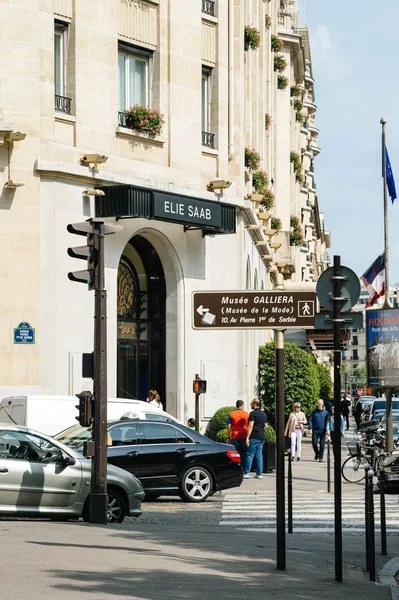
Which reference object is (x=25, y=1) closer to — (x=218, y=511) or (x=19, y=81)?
(x=19, y=81)

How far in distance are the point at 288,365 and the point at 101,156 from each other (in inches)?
574

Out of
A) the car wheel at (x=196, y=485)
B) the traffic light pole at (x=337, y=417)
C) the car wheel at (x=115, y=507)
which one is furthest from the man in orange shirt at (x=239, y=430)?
the traffic light pole at (x=337, y=417)

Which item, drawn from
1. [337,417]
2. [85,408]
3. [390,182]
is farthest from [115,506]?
[390,182]

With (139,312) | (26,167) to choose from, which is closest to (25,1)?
(26,167)

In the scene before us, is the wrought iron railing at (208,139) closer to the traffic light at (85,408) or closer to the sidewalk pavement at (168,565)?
the traffic light at (85,408)

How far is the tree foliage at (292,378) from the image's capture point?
39969 millimetres

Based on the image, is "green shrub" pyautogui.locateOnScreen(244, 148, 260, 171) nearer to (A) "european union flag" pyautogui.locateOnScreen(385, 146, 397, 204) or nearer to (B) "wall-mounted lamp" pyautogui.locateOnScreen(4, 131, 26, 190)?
(A) "european union flag" pyautogui.locateOnScreen(385, 146, 397, 204)

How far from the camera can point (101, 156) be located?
2845 cm

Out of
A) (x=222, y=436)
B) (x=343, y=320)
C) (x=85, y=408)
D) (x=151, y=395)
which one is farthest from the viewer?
(x=151, y=395)

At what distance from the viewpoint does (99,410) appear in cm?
1727

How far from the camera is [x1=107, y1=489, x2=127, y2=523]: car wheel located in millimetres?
17719

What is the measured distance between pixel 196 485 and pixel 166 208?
10015 millimetres

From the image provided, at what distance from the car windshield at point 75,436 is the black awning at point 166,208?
29.9ft

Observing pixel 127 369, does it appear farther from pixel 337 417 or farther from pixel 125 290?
pixel 337 417
